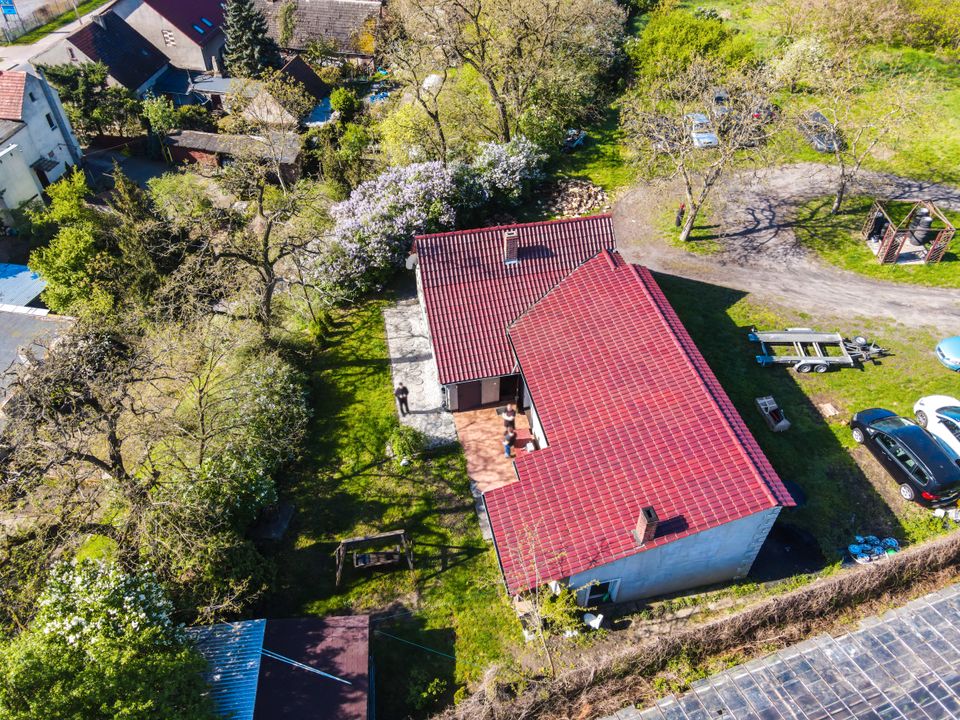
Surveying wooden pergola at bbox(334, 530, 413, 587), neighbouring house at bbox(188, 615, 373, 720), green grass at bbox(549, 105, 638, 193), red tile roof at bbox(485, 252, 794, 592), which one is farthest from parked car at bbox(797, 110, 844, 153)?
neighbouring house at bbox(188, 615, 373, 720)

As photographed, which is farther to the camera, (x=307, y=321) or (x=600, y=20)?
(x=600, y=20)

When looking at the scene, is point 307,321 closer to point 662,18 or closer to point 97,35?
point 662,18

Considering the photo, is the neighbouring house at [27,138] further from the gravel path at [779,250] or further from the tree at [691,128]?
the tree at [691,128]

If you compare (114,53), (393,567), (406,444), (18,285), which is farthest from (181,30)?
(393,567)

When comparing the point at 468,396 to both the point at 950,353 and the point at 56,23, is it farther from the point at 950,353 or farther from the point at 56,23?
the point at 56,23

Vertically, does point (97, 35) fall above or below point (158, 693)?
above

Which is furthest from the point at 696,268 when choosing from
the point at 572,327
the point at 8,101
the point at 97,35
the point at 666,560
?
the point at 97,35
